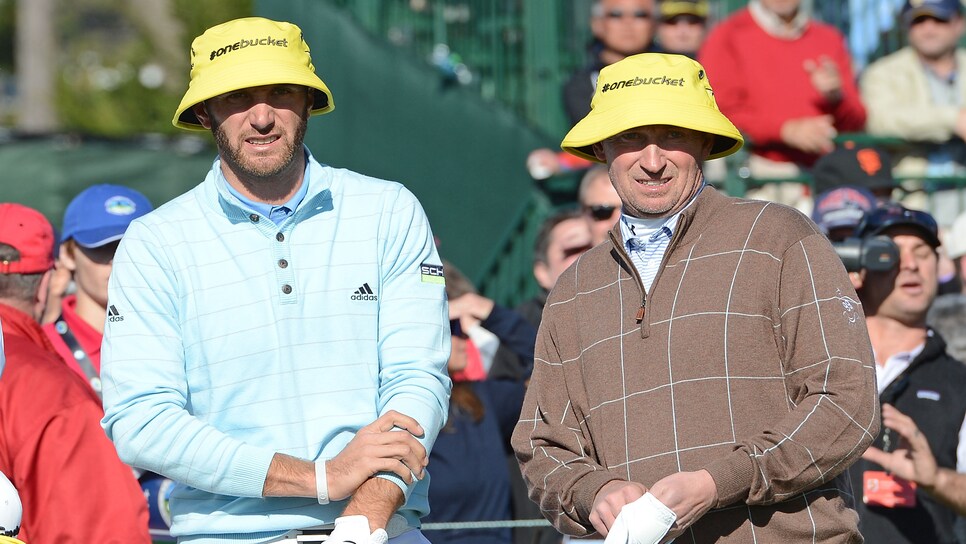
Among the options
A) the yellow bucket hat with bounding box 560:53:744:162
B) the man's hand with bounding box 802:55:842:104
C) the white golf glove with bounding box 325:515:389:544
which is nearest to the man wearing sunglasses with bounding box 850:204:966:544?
the yellow bucket hat with bounding box 560:53:744:162

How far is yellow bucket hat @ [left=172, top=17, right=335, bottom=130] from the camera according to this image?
158 inches

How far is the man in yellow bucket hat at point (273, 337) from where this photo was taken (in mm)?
3771

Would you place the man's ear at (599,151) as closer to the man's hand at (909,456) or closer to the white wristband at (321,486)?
the white wristband at (321,486)

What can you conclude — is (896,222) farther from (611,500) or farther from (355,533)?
(355,533)

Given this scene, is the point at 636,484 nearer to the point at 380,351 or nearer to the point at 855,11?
the point at 380,351

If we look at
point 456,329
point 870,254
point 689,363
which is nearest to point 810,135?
point 870,254

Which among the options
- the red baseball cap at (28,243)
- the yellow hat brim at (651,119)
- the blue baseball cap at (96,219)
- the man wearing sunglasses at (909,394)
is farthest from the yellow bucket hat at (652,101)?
the blue baseball cap at (96,219)

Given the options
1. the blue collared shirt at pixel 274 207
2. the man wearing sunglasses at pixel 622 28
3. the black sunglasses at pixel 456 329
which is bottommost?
the black sunglasses at pixel 456 329

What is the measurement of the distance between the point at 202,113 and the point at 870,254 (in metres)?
2.55

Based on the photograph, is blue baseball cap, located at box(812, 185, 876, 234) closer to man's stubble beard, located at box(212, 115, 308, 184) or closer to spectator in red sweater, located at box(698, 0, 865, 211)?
spectator in red sweater, located at box(698, 0, 865, 211)

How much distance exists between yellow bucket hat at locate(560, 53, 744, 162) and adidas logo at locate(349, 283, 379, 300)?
0.71 metres

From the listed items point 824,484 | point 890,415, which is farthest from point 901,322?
point 824,484

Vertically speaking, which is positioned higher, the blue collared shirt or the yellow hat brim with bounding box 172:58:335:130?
the yellow hat brim with bounding box 172:58:335:130

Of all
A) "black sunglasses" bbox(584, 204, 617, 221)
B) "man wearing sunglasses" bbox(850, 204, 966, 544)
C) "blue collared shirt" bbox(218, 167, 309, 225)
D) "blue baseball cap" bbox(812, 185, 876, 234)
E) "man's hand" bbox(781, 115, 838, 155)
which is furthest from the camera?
"man's hand" bbox(781, 115, 838, 155)
